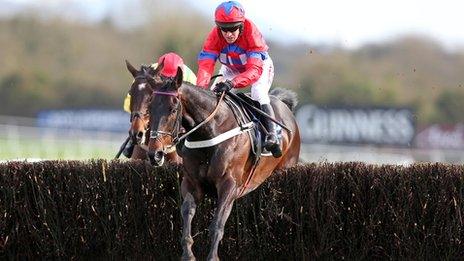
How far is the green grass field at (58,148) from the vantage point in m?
24.1

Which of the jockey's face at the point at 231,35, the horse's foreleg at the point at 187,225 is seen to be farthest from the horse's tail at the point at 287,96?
the horse's foreleg at the point at 187,225

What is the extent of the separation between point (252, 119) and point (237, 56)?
48cm

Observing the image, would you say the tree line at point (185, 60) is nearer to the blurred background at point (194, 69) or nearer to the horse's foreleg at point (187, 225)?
the blurred background at point (194, 69)

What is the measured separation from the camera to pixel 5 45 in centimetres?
2811

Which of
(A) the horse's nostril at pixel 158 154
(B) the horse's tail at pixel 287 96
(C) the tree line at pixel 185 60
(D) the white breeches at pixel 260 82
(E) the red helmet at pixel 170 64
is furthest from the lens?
(C) the tree line at pixel 185 60

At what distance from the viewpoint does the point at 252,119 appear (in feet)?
21.9

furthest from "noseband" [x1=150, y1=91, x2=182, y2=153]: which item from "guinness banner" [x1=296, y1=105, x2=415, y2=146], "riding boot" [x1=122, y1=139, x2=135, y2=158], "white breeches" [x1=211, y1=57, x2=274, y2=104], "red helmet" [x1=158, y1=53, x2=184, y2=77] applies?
"guinness banner" [x1=296, y1=105, x2=415, y2=146]

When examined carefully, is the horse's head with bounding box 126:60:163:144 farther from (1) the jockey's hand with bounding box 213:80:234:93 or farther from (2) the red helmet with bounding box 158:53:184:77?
(2) the red helmet with bounding box 158:53:184:77

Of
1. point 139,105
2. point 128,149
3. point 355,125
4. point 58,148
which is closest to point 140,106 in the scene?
point 139,105

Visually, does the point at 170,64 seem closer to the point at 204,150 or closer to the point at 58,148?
the point at 204,150

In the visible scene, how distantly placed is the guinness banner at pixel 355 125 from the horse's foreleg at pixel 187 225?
18.1 meters

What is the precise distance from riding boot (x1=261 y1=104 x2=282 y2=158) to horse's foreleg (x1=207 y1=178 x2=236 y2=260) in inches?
29.6

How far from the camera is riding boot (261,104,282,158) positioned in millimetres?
6706

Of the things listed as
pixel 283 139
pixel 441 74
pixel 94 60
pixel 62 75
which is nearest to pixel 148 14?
pixel 94 60
